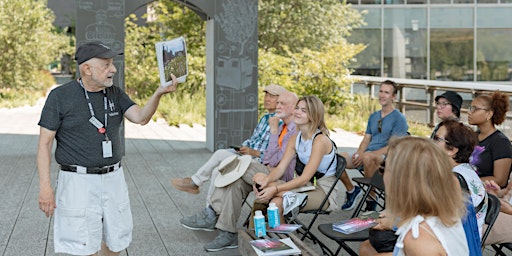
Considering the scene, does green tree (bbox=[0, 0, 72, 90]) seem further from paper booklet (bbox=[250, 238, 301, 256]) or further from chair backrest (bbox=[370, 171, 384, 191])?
paper booklet (bbox=[250, 238, 301, 256])

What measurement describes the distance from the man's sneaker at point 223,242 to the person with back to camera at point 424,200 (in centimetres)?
280

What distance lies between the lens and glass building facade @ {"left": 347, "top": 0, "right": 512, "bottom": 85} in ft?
70.3

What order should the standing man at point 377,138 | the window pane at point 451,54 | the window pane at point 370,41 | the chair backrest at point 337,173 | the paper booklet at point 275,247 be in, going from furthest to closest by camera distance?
the window pane at point 451,54 → the window pane at point 370,41 → the standing man at point 377,138 → the chair backrest at point 337,173 → the paper booklet at point 275,247

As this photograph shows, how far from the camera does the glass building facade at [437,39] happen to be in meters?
21.4

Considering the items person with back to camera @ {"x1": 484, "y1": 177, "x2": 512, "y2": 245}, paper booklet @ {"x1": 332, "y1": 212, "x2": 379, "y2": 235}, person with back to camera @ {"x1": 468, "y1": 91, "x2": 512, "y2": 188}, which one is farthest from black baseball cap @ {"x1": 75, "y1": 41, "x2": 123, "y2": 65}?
person with back to camera @ {"x1": 468, "y1": 91, "x2": 512, "y2": 188}

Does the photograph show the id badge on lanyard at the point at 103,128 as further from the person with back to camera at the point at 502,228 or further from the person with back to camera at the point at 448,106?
the person with back to camera at the point at 448,106

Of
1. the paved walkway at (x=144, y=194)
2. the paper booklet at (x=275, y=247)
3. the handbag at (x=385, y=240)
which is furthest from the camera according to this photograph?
the paved walkway at (x=144, y=194)

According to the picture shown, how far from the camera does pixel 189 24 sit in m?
19.2

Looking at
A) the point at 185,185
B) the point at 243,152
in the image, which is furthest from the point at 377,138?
the point at 185,185

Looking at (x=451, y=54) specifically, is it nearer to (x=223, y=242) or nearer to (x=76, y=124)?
(x=223, y=242)

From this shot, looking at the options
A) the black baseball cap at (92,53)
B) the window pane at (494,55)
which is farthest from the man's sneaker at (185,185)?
the window pane at (494,55)

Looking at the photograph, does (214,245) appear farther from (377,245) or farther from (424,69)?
(424,69)

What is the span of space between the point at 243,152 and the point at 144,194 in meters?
1.72

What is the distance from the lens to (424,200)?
8.61 feet
